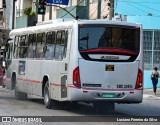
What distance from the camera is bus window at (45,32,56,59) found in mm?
18500

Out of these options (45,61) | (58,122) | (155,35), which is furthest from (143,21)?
(58,122)

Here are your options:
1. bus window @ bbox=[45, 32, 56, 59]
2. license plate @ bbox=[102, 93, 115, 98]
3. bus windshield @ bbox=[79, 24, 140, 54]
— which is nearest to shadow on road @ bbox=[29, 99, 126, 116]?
license plate @ bbox=[102, 93, 115, 98]

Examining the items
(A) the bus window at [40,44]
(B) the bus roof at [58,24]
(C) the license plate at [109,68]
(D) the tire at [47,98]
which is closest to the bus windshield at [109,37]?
(B) the bus roof at [58,24]

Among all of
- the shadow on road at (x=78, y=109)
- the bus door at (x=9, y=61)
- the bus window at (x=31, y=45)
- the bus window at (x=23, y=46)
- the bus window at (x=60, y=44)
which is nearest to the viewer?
the bus window at (x=60, y=44)

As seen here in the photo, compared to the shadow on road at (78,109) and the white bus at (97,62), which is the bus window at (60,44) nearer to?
the white bus at (97,62)

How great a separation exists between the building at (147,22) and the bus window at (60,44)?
1621 centimetres

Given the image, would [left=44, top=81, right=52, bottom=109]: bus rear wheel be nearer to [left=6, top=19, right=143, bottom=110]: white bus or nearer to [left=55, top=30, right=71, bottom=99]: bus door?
[left=6, top=19, right=143, bottom=110]: white bus

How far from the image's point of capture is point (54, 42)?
60.2 feet

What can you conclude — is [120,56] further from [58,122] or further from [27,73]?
[27,73]

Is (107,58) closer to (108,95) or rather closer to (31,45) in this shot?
(108,95)

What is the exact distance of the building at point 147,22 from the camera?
112 ft

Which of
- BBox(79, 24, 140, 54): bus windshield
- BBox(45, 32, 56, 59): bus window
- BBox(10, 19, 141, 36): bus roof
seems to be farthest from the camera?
BBox(45, 32, 56, 59): bus window

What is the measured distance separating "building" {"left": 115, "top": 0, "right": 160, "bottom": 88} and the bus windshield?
1663cm

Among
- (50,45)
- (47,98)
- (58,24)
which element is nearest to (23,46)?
(50,45)
